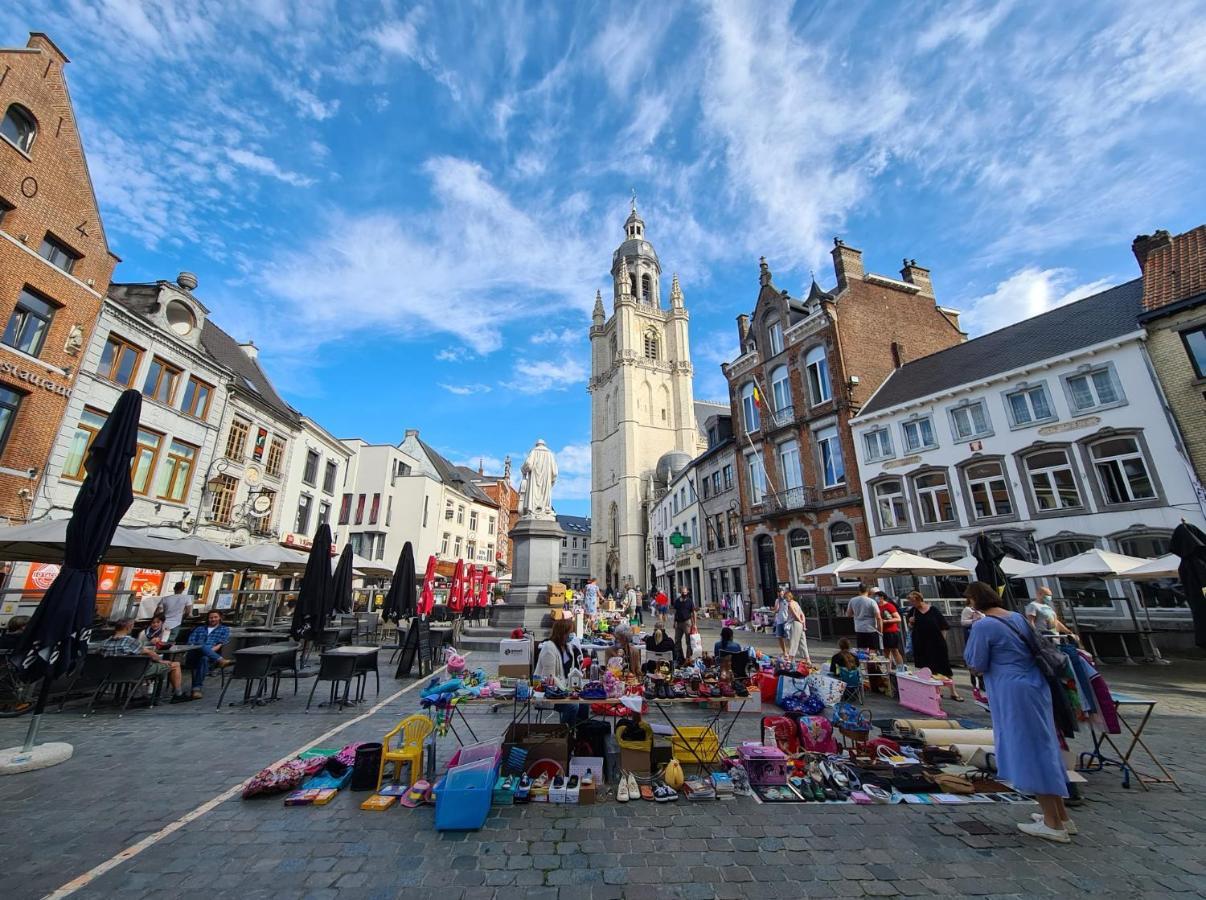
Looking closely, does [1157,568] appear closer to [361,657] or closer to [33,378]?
[361,657]

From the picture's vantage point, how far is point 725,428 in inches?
1203

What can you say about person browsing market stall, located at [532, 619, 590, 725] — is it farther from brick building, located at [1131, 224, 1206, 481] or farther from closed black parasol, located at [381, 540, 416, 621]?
brick building, located at [1131, 224, 1206, 481]

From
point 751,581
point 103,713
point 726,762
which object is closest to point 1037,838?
Answer: point 726,762

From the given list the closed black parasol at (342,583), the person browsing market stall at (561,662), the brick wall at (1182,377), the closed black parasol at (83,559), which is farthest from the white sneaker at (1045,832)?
the brick wall at (1182,377)

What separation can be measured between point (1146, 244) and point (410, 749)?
82.6ft

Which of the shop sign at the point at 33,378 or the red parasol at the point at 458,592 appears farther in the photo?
the red parasol at the point at 458,592

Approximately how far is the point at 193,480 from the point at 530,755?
19.4 m

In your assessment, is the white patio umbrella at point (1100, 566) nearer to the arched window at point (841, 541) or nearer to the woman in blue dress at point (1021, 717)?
the arched window at point (841, 541)

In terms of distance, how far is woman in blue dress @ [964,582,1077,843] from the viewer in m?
3.87

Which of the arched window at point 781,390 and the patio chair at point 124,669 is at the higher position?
the arched window at point 781,390

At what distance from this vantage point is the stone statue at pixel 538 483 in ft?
55.9

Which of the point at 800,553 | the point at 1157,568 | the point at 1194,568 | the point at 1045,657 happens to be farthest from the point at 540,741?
the point at 800,553

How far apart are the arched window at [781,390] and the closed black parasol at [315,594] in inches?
833

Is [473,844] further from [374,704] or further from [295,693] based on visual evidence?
[295,693]
